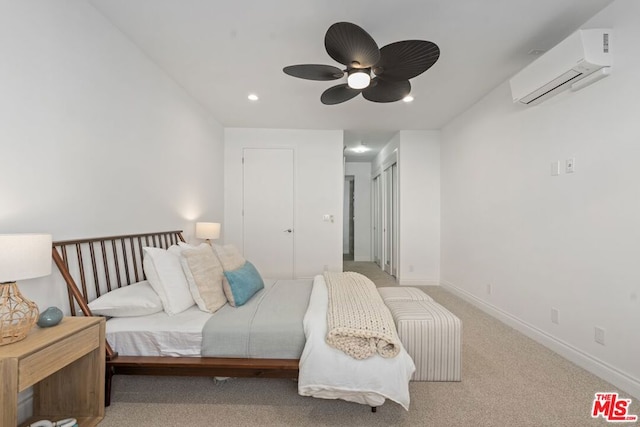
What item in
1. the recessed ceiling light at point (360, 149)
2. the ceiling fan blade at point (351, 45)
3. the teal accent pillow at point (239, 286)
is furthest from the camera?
the recessed ceiling light at point (360, 149)

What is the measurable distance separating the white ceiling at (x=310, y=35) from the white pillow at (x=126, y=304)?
6.57ft

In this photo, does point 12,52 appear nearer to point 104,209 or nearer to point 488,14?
point 104,209

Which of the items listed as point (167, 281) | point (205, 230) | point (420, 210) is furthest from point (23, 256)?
point (420, 210)

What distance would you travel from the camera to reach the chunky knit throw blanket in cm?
154

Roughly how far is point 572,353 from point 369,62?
2.74 m

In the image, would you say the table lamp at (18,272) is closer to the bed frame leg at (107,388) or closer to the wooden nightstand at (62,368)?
the wooden nightstand at (62,368)

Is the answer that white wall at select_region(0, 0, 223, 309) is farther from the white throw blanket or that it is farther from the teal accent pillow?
the white throw blanket

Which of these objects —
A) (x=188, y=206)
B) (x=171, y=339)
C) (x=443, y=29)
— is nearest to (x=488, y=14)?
(x=443, y=29)

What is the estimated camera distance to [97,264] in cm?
201

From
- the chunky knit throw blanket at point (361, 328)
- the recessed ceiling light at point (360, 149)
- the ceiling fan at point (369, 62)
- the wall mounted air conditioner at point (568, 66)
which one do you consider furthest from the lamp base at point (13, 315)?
the recessed ceiling light at point (360, 149)

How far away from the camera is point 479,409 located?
167 centimetres

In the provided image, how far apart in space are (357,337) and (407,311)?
64 cm

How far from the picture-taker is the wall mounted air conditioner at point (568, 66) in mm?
1888

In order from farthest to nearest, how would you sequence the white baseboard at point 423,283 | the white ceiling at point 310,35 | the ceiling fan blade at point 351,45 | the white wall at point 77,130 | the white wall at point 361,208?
the white wall at point 361,208 < the white baseboard at point 423,283 < the white ceiling at point 310,35 < the ceiling fan blade at point 351,45 < the white wall at point 77,130
